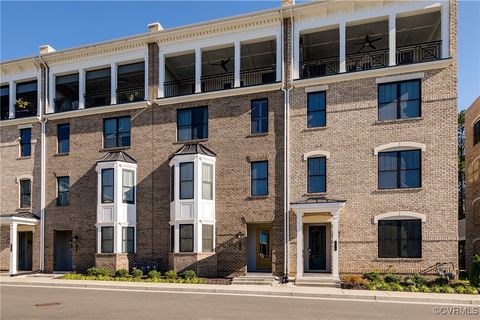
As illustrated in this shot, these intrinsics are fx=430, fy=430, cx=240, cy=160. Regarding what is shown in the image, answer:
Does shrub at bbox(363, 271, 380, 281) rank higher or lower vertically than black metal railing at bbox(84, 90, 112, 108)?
lower

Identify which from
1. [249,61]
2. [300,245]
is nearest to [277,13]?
[249,61]

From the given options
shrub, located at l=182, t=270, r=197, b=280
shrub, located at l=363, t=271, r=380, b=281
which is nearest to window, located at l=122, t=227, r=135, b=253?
shrub, located at l=182, t=270, r=197, b=280

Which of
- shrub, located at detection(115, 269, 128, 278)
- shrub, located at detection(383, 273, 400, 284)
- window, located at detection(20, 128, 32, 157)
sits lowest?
shrub, located at detection(115, 269, 128, 278)

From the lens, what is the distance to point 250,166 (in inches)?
866

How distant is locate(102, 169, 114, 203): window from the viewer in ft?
77.1

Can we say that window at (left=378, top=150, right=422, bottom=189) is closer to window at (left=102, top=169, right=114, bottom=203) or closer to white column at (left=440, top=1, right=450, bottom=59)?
white column at (left=440, top=1, right=450, bottom=59)

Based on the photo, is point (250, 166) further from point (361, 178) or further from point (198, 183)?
point (361, 178)

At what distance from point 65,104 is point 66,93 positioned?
4.38ft

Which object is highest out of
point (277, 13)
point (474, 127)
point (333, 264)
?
point (277, 13)

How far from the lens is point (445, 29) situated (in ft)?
62.9

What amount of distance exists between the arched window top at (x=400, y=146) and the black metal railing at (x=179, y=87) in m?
10.9

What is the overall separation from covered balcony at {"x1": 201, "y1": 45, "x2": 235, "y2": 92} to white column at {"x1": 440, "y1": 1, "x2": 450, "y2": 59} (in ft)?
35.1

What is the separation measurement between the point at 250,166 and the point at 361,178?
5502mm

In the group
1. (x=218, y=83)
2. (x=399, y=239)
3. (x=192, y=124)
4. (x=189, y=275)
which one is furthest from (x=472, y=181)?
(x=189, y=275)
